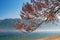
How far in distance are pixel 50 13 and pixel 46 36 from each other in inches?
17.0

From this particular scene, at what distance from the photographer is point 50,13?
2455 mm

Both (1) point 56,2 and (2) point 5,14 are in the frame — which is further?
(2) point 5,14

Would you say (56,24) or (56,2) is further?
(56,24)

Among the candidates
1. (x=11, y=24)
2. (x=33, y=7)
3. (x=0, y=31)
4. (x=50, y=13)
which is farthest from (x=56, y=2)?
(x=0, y=31)

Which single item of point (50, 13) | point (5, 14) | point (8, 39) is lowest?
point (8, 39)

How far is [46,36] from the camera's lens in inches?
107

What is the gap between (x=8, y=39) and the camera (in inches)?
107

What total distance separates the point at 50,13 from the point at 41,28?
0.34 metres

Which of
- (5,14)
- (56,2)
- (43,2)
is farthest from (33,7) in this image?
(5,14)

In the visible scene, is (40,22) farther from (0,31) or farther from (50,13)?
(0,31)

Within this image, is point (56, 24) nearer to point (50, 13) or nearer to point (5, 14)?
point (50, 13)

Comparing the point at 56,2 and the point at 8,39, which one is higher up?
the point at 56,2

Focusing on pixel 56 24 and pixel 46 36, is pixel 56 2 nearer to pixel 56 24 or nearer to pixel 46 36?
pixel 56 24

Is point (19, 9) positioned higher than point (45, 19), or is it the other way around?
point (19, 9)
